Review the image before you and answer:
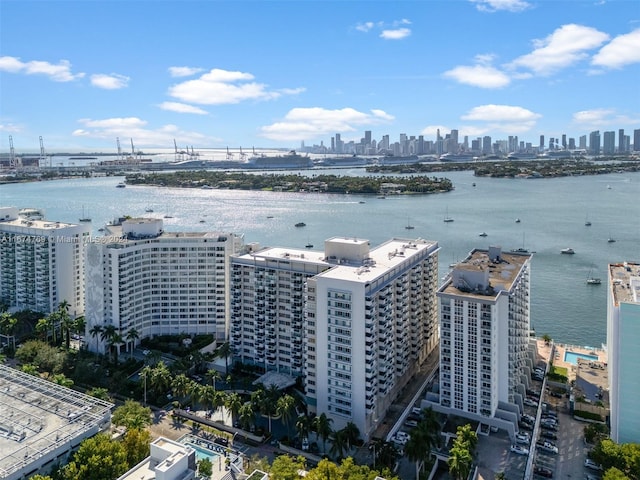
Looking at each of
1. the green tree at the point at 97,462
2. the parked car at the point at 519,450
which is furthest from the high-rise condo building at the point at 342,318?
the green tree at the point at 97,462

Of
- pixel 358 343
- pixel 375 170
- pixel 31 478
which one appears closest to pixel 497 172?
pixel 375 170

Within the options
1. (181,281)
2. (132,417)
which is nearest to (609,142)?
(181,281)

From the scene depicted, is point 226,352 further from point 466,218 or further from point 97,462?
point 466,218

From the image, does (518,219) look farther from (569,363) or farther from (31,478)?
(31,478)

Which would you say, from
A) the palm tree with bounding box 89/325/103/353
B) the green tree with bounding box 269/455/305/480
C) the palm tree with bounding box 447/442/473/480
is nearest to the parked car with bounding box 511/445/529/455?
the palm tree with bounding box 447/442/473/480

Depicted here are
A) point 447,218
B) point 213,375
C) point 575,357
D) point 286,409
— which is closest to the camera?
point 286,409

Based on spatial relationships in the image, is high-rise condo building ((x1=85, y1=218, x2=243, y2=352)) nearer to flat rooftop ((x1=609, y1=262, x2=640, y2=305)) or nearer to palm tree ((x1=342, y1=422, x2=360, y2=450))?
palm tree ((x1=342, y1=422, x2=360, y2=450))

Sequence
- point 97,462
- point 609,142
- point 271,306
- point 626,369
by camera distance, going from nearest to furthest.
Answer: point 97,462 < point 626,369 < point 271,306 < point 609,142

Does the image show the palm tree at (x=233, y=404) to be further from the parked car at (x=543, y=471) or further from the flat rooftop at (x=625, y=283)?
the flat rooftop at (x=625, y=283)
